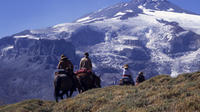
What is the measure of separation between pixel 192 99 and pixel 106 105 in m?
4.62

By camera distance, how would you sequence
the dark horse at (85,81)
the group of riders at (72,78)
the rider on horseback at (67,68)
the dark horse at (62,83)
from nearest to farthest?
the dark horse at (62,83) < the group of riders at (72,78) < the rider on horseback at (67,68) < the dark horse at (85,81)

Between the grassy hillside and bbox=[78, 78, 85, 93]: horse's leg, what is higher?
the grassy hillside

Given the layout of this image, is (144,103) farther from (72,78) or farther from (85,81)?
(85,81)

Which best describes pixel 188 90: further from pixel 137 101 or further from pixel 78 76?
pixel 78 76

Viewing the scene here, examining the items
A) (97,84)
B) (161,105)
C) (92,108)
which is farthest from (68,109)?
(97,84)

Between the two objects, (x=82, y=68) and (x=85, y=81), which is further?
(x=82, y=68)

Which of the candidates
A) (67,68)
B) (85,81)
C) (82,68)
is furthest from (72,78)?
(82,68)

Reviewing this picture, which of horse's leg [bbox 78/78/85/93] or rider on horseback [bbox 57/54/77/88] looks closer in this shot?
rider on horseback [bbox 57/54/77/88]

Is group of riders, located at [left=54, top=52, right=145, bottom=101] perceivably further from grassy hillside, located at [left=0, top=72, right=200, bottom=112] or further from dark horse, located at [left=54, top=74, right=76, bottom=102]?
grassy hillside, located at [left=0, top=72, right=200, bottom=112]

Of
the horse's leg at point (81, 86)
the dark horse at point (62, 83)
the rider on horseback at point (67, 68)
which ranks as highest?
the rider on horseback at point (67, 68)

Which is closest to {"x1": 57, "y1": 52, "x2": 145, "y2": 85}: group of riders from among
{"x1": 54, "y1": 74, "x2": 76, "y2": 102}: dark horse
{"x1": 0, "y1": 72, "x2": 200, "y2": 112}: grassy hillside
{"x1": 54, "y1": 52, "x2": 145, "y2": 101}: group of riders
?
{"x1": 54, "y1": 52, "x2": 145, "y2": 101}: group of riders

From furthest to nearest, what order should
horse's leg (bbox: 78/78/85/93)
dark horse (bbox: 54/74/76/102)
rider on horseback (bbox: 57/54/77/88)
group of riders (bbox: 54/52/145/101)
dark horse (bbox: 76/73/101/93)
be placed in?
dark horse (bbox: 76/73/101/93) < horse's leg (bbox: 78/78/85/93) < rider on horseback (bbox: 57/54/77/88) < group of riders (bbox: 54/52/145/101) < dark horse (bbox: 54/74/76/102)

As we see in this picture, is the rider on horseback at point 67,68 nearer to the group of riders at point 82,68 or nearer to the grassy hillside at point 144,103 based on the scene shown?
the group of riders at point 82,68

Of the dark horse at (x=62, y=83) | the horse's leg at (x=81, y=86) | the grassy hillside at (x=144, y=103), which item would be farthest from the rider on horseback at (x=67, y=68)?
the grassy hillside at (x=144, y=103)
